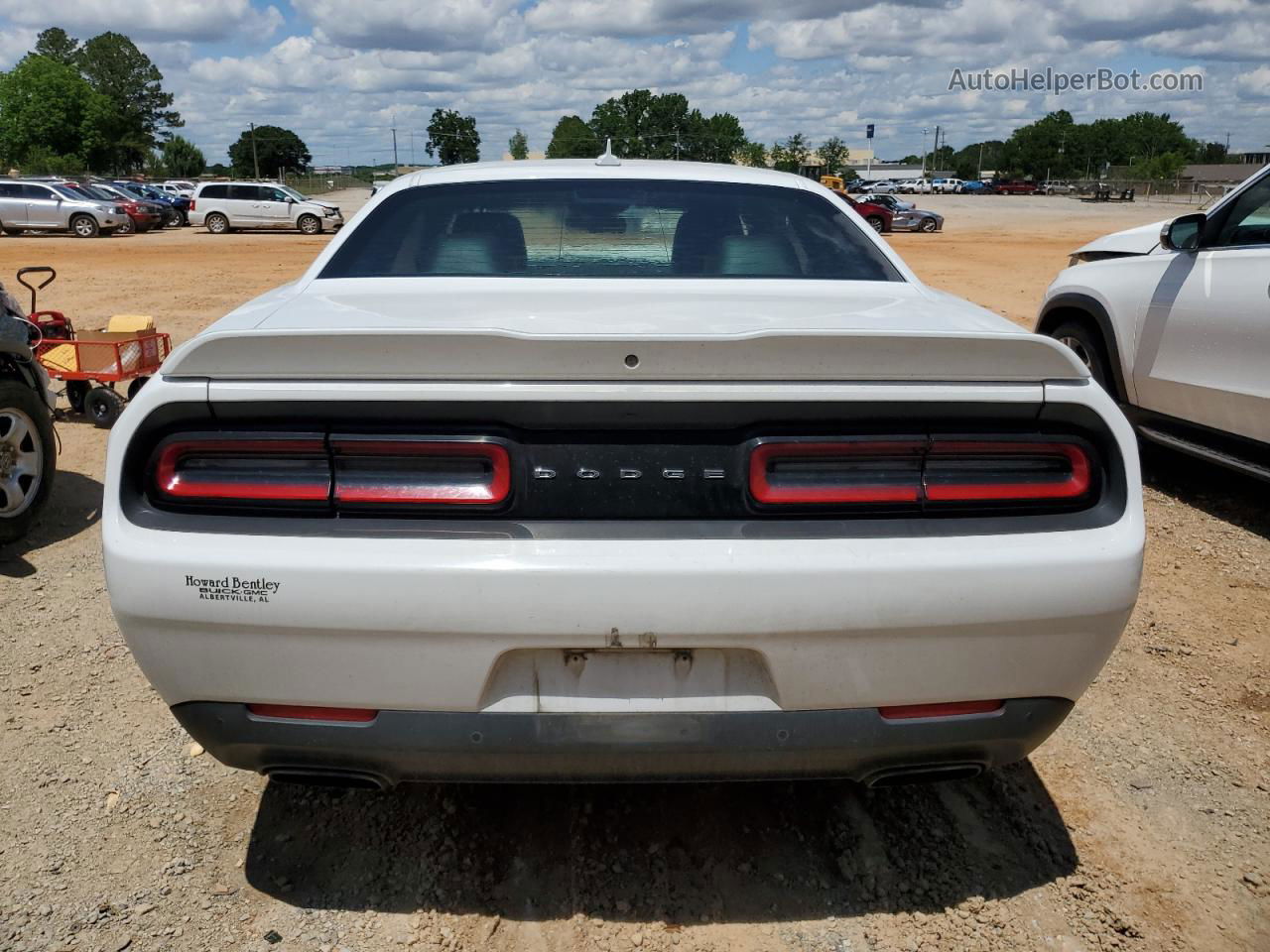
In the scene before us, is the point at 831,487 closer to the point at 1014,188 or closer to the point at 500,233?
the point at 500,233

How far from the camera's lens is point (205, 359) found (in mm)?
2088

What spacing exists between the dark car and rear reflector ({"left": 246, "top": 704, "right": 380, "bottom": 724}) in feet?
131

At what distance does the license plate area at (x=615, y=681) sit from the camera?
2154 mm

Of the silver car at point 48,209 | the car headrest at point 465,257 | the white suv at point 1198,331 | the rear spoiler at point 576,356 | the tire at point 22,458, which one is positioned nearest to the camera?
the rear spoiler at point 576,356

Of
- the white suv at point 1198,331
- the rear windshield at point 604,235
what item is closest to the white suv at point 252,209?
the white suv at point 1198,331

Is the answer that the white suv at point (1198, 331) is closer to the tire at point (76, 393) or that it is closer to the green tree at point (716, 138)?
the tire at point (76, 393)

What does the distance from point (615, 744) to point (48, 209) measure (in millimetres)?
35668

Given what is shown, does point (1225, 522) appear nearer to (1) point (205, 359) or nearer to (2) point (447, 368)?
(2) point (447, 368)

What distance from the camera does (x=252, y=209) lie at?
3559 centimetres

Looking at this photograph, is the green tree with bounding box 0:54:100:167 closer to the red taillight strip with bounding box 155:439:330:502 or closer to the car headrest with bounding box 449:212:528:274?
the car headrest with bounding box 449:212:528:274

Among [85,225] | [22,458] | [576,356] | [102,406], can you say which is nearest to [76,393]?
[102,406]

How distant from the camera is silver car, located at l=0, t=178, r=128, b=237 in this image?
3177 cm

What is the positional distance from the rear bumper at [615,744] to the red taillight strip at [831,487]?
1.51ft

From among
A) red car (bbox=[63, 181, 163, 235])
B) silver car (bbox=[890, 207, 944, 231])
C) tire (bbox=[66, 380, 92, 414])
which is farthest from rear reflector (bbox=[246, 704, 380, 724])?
silver car (bbox=[890, 207, 944, 231])
